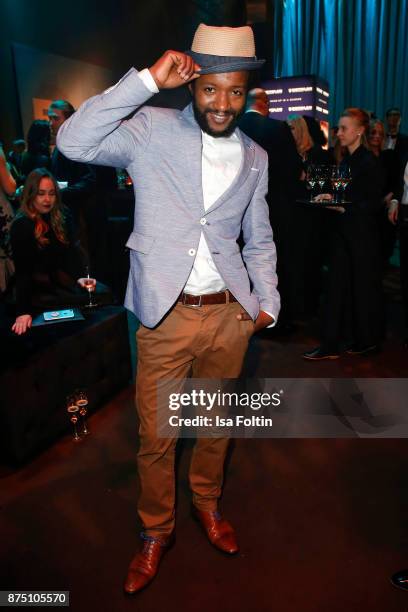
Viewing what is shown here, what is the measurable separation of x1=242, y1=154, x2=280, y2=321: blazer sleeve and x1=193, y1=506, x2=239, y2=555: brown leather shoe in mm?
878

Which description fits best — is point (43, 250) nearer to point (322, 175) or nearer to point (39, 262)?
point (39, 262)

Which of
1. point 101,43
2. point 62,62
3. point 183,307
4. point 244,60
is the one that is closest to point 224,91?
point 244,60

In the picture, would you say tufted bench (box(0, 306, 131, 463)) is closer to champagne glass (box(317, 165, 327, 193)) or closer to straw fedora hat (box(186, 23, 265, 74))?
straw fedora hat (box(186, 23, 265, 74))

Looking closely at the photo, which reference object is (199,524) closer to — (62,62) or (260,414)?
(260,414)

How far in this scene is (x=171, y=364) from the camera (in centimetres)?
169

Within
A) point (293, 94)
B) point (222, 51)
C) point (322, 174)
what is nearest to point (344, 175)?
point (322, 174)

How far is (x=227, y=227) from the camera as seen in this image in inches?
65.1

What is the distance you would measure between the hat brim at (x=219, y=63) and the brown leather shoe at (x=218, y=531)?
1.65 metres

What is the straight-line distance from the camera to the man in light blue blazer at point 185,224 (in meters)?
1.43

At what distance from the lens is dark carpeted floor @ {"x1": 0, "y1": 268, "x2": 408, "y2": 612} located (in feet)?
5.72

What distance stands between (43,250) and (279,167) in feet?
6.27

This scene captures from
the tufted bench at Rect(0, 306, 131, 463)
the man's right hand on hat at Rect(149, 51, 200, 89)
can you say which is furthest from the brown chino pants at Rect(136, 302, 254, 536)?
the tufted bench at Rect(0, 306, 131, 463)

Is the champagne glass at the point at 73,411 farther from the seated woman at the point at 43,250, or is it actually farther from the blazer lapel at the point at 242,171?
the blazer lapel at the point at 242,171

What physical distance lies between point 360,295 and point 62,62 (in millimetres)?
4902
